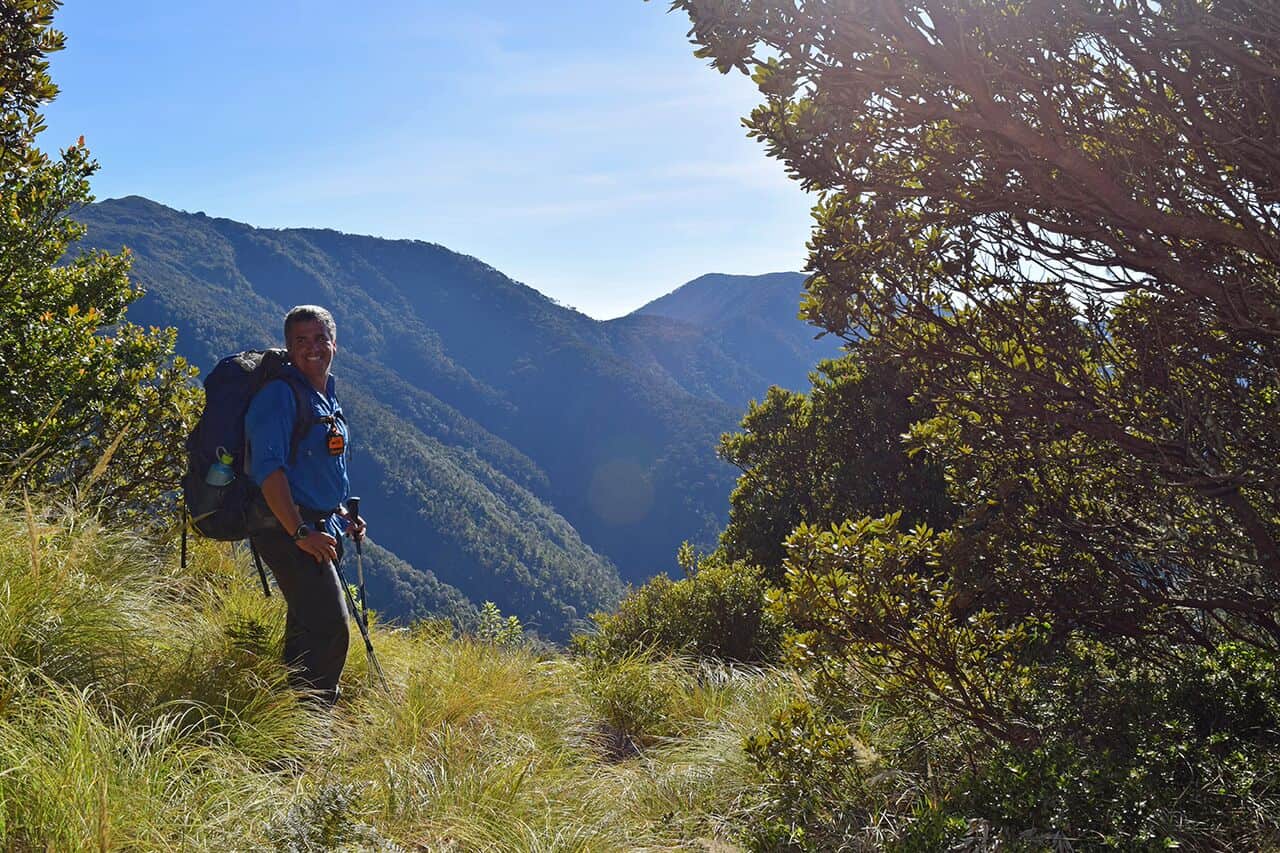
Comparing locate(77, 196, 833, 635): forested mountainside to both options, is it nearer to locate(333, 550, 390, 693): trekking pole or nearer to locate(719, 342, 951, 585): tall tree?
locate(719, 342, 951, 585): tall tree

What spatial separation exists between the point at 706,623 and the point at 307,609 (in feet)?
11.5

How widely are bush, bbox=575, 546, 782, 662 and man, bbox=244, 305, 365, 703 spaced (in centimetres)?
281

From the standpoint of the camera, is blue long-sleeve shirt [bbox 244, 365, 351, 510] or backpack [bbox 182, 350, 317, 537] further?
backpack [bbox 182, 350, 317, 537]

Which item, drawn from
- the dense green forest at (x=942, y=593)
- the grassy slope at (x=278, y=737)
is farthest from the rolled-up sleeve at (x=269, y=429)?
the grassy slope at (x=278, y=737)

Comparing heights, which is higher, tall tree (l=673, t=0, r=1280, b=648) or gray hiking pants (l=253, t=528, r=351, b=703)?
tall tree (l=673, t=0, r=1280, b=648)

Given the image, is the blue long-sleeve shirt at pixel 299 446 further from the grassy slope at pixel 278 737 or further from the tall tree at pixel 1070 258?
the tall tree at pixel 1070 258

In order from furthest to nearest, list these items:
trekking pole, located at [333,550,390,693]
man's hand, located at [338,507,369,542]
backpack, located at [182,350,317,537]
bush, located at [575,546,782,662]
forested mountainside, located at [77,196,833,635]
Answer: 1. forested mountainside, located at [77,196,833,635]
2. bush, located at [575,546,782,662]
3. man's hand, located at [338,507,369,542]
4. trekking pole, located at [333,550,390,693]
5. backpack, located at [182,350,317,537]

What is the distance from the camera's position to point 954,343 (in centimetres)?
348

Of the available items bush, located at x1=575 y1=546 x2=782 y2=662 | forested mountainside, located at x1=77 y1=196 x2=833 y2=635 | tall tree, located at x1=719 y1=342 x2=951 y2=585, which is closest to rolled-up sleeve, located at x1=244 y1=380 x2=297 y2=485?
bush, located at x1=575 y1=546 x2=782 y2=662

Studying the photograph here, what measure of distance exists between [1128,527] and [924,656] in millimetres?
1057

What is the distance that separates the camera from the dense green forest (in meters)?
2.49

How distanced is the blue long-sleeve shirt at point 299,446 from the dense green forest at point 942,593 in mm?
593

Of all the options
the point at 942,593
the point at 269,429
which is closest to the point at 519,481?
the point at 269,429

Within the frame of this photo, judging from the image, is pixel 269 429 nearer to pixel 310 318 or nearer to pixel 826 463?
pixel 310 318
